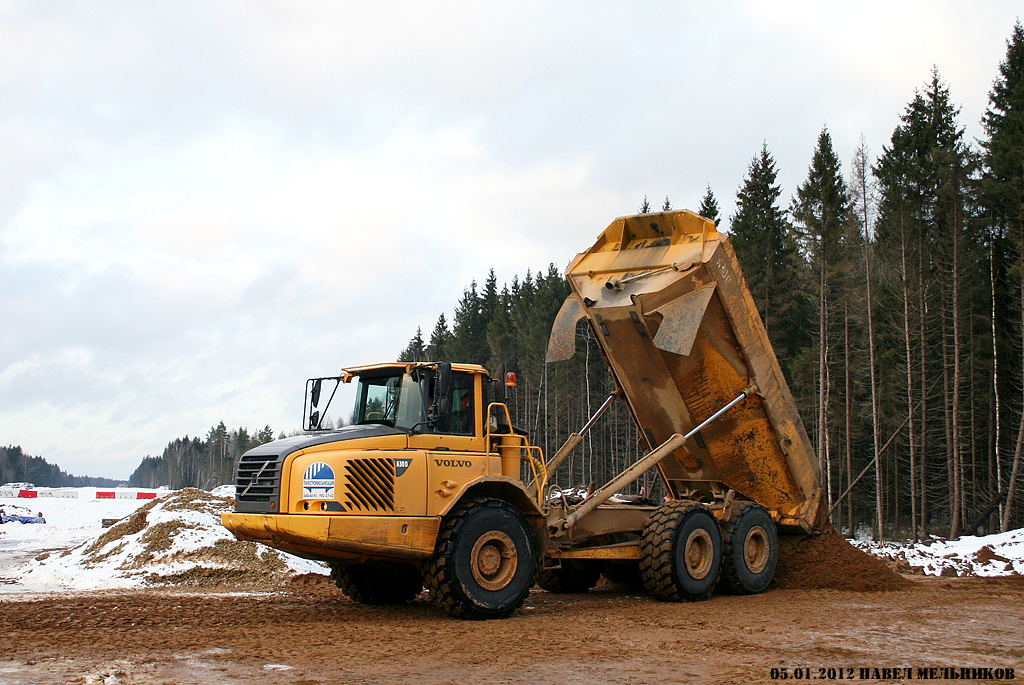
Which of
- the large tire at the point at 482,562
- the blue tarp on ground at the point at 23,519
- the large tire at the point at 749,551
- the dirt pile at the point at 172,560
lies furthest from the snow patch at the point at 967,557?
the blue tarp on ground at the point at 23,519

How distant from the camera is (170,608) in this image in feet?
30.6

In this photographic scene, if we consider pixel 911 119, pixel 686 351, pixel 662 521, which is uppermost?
pixel 911 119

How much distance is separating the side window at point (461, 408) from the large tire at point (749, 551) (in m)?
3.88

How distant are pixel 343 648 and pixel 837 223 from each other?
1124 inches

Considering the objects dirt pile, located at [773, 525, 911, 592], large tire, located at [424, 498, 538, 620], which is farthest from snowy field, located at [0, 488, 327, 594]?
dirt pile, located at [773, 525, 911, 592]

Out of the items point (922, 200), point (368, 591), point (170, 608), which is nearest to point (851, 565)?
point (368, 591)

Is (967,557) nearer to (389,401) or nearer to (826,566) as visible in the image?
(826,566)

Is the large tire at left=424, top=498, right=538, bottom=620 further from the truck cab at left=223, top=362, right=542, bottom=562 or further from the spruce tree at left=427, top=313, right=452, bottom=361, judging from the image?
the spruce tree at left=427, top=313, right=452, bottom=361

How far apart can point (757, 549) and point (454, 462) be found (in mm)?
4735

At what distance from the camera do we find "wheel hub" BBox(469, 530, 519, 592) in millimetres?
8406

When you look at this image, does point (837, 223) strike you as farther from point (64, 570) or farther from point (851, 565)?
point (64, 570)

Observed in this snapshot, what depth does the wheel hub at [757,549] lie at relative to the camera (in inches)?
428

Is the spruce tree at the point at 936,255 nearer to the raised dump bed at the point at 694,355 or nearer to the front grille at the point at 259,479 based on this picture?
the raised dump bed at the point at 694,355

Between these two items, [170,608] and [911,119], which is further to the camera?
[911,119]
